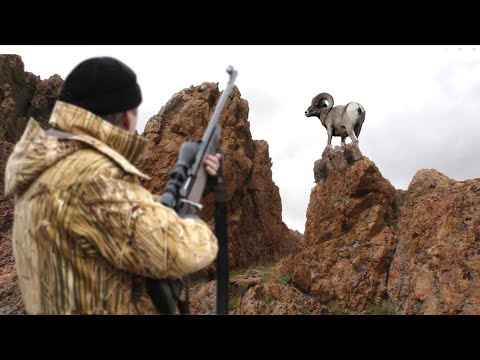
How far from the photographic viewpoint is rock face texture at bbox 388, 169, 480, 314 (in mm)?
14445

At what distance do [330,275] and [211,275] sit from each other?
545 centimetres

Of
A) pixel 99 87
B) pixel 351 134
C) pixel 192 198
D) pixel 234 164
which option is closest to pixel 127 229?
pixel 192 198

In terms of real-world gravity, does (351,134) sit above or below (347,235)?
above

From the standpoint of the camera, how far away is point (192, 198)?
290 cm

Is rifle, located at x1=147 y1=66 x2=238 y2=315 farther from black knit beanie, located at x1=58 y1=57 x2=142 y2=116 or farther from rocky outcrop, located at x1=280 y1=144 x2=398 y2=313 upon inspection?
rocky outcrop, located at x1=280 y1=144 x2=398 y2=313

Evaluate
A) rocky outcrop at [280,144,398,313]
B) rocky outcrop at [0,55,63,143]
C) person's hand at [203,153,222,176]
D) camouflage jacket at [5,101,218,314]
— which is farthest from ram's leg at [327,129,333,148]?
camouflage jacket at [5,101,218,314]

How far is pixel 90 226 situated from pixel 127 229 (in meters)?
0.15

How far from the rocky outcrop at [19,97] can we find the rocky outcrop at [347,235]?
617 inches

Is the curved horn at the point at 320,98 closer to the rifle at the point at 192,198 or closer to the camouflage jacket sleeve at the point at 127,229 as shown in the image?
the rifle at the point at 192,198

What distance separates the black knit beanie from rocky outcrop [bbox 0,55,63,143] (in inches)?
1098

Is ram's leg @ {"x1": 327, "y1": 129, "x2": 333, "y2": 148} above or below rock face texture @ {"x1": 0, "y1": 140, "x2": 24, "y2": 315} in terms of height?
above

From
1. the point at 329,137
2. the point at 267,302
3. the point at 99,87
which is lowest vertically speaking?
the point at 267,302

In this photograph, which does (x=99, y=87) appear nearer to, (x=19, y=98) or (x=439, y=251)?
(x=439, y=251)

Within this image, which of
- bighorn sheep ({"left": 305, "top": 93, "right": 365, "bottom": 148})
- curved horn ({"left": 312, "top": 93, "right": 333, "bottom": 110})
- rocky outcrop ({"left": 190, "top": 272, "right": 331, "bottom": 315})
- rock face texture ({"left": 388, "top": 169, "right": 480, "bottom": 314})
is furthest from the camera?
curved horn ({"left": 312, "top": 93, "right": 333, "bottom": 110})
